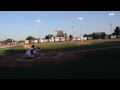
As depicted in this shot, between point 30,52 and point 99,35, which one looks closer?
point 30,52

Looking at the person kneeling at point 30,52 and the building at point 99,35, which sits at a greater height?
the building at point 99,35

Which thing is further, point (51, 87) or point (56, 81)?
point (56, 81)

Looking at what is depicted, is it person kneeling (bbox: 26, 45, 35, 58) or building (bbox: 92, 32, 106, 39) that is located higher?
building (bbox: 92, 32, 106, 39)

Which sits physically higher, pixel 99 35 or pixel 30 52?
pixel 99 35

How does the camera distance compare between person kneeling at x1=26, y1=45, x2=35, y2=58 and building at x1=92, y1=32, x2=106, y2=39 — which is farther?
building at x1=92, y1=32, x2=106, y2=39

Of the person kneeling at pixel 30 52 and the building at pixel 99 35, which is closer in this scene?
the person kneeling at pixel 30 52
